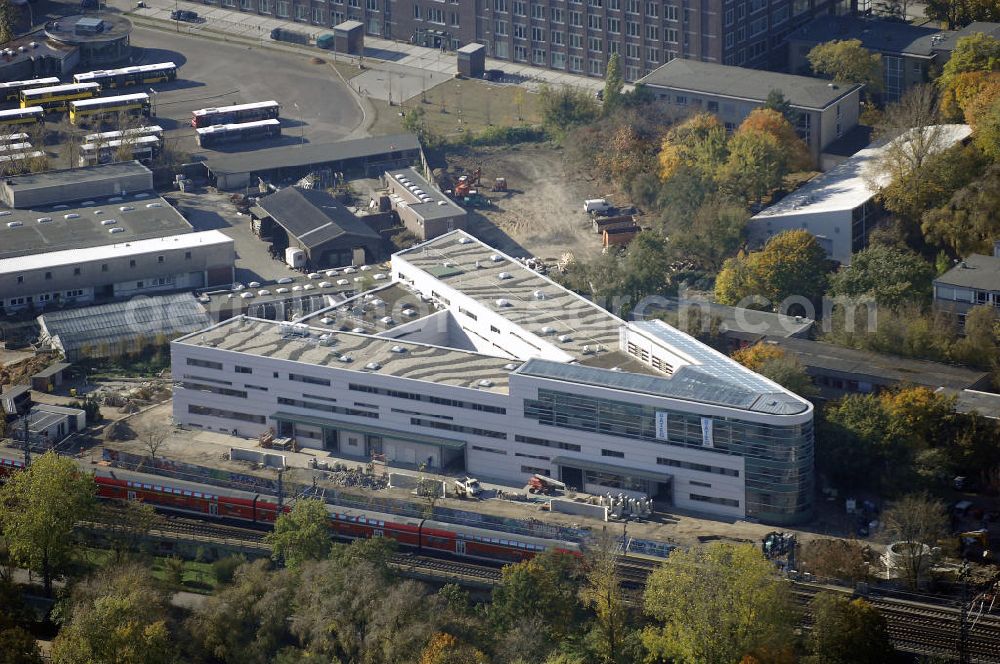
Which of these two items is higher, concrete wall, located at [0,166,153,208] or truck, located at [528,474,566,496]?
concrete wall, located at [0,166,153,208]

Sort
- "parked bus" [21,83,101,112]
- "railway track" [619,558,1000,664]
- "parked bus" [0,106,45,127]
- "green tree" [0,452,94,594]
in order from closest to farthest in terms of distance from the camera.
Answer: "railway track" [619,558,1000,664] < "green tree" [0,452,94,594] < "parked bus" [0,106,45,127] < "parked bus" [21,83,101,112]

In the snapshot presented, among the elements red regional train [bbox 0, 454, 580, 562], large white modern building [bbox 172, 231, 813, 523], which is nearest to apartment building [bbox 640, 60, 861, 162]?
large white modern building [bbox 172, 231, 813, 523]

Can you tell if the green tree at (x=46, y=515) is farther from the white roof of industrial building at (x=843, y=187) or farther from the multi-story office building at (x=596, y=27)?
the multi-story office building at (x=596, y=27)

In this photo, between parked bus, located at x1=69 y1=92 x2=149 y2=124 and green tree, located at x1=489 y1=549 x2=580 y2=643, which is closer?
green tree, located at x1=489 y1=549 x2=580 y2=643

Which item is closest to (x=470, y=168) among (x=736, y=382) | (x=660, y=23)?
(x=660, y=23)

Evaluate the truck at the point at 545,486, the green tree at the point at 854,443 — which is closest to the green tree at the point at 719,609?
the green tree at the point at 854,443

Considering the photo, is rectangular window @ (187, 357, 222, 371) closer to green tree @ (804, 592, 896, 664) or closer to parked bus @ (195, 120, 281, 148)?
green tree @ (804, 592, 896, 664)

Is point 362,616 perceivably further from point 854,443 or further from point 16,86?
point 16,86
